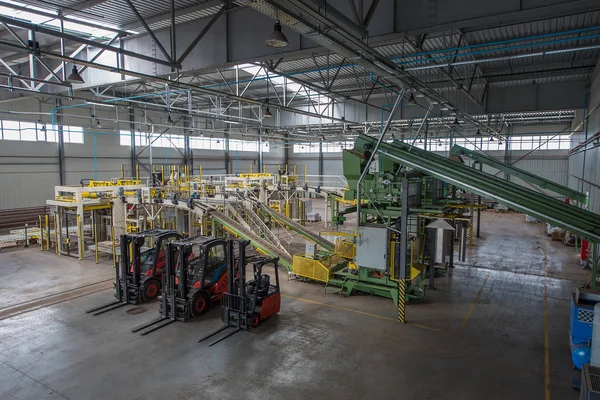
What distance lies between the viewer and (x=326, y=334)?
28.5ft

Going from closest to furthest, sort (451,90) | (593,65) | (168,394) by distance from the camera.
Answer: (168,394), (593,65), (451,90)

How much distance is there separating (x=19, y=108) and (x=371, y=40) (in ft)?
75.6

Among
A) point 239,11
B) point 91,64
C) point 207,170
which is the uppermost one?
point 239,11

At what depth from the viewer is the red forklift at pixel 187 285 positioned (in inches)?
366

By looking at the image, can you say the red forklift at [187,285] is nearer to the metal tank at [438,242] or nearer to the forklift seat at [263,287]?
the forklift seat at [263,287]

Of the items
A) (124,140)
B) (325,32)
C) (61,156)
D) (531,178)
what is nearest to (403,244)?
(325,32)

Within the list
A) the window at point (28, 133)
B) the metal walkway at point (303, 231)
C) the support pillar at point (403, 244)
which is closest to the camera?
the support pillar at point (403, 244)

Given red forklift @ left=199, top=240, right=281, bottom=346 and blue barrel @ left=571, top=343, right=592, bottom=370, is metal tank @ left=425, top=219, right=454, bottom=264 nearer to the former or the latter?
blue barrel @ left=571, top=343, right=592, bottom=370

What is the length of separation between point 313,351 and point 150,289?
5.57 m

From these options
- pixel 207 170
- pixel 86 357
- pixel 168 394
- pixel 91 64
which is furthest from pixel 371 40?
pixel 207 170

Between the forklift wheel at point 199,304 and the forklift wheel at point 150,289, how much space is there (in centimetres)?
207

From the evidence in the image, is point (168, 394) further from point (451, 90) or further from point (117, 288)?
point (451, 90)

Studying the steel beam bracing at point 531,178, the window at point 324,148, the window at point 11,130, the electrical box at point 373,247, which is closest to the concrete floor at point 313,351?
the electrical box at point 373,247

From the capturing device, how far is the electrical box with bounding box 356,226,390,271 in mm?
9742
